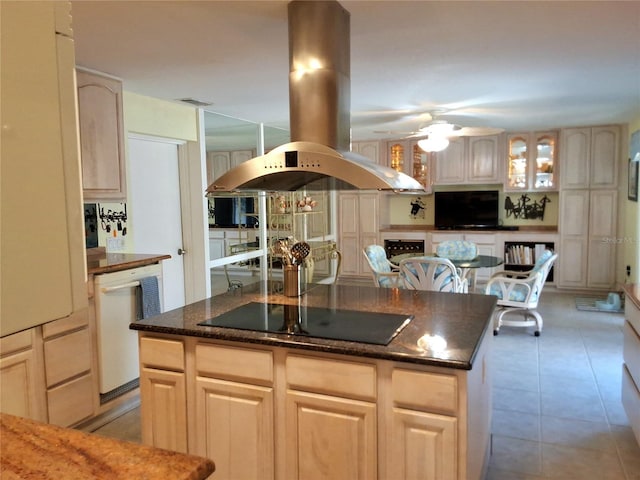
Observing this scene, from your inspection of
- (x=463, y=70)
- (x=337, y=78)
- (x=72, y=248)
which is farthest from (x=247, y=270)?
(x=72, y=248)

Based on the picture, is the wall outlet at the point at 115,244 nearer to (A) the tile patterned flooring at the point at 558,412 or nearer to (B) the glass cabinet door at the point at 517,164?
(A) the tile patterned flooring at the point at 558,412

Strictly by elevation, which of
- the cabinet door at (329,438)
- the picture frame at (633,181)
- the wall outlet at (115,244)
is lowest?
the cabinet door at (329,438)

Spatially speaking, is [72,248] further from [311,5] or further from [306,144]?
[311,5]

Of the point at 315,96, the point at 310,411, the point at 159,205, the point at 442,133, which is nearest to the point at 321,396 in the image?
the point at 310,411

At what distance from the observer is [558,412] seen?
125 inches

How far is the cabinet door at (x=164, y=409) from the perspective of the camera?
7.14ft

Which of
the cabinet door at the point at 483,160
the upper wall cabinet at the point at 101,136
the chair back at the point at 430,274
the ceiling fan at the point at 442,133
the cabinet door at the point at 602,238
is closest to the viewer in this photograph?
the upper wall cabinet at the point at 101,136

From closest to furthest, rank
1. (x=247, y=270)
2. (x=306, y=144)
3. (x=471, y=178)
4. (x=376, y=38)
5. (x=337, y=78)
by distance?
1. (x=306, y=144)
2. (x=337, y=78)
3. (x=376, y=38)
4. (x=247, y=270)
5. (x=471, y=178)

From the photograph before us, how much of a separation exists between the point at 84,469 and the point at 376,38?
2.54 metres

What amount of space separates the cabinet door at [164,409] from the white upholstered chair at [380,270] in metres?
3.02

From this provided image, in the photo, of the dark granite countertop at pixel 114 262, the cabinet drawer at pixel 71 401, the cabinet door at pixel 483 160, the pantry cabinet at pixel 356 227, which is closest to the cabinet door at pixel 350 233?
the pantry cabinet at pixel 356 227

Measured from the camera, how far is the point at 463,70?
3.47m

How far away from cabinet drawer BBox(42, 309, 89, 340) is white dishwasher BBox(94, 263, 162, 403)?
116 millimetres

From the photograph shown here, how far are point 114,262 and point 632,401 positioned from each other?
10.4ft
